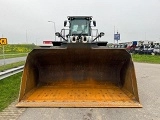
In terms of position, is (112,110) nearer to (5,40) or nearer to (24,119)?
(24,119)

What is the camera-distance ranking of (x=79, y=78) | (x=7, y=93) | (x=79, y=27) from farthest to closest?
(x=79, y=27) → (x=79, y=78) → (x=7, y=93)

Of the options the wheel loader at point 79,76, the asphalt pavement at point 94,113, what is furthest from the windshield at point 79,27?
the asphalt pavement at point 94,113

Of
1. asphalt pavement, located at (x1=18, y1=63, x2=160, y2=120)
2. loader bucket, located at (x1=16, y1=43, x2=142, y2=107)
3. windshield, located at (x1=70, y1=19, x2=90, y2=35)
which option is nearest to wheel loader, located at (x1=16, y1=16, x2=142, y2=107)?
loader bucket, located at (x1=16, y1=43, x2=142, y2=107)

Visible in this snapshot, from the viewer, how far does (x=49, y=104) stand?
623 cm

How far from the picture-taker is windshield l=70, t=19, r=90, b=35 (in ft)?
39.3

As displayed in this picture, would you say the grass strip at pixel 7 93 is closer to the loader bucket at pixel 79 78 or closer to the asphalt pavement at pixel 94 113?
the loader bucket at pixel 79 78

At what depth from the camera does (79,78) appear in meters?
8.34

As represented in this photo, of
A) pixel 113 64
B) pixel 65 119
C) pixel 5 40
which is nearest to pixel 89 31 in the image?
pixel 113 64

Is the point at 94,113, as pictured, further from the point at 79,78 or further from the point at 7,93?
the point at 7,93

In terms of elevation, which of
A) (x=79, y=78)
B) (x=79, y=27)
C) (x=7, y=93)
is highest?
(x=79, y=27)

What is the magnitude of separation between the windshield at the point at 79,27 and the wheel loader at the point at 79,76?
3842 mm

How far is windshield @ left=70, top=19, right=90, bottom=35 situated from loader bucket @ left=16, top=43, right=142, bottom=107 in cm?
385

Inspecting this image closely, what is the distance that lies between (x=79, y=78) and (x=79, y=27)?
450 cm

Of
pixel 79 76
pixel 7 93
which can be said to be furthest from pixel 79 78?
pixel 7 93
